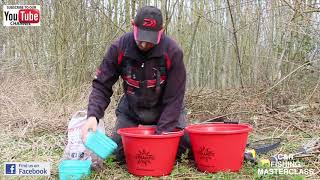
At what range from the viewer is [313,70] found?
4.90 metres

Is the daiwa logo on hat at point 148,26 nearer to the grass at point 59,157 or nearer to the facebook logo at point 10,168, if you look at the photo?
the grass at point 59,157

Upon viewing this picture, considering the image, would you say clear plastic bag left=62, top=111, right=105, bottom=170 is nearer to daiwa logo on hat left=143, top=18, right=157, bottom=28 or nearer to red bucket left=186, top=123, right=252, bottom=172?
red bucket left=186, top=123, right=252, bottom=172

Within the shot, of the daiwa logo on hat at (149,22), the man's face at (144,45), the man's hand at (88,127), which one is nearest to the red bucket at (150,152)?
the man's hand at (88,127)

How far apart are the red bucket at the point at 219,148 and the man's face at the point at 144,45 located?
0.64m

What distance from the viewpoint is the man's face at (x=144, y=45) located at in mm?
2859

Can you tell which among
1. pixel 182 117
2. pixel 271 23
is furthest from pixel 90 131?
pixel 271 23

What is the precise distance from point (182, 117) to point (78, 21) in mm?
3068

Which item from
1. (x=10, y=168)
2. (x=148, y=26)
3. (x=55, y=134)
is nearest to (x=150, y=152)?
(x=148, y=26)

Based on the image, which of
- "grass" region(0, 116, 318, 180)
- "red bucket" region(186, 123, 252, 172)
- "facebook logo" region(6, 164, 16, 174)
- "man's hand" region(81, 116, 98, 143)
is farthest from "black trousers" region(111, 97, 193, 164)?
"facebook logo" region(6, 164, 16, 174)

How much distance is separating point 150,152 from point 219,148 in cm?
46

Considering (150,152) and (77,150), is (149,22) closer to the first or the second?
(150,152)

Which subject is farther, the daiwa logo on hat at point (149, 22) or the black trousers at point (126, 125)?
the black trousers at point (126, 125)

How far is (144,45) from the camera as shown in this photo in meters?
2.88

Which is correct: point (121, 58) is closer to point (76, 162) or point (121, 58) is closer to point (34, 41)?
point (76, 162)
